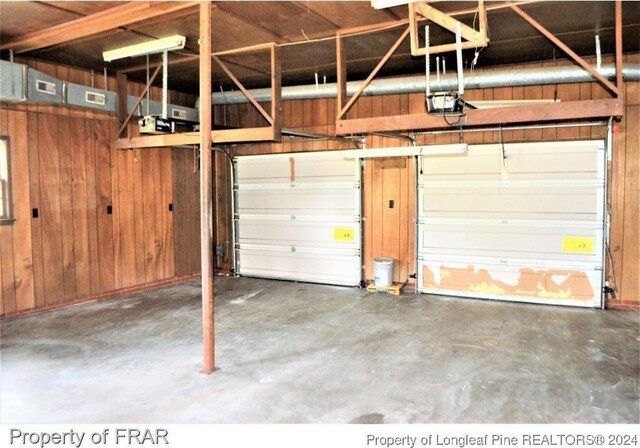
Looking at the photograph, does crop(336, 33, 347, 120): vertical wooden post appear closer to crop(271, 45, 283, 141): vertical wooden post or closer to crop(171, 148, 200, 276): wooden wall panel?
crop(271, 45, 283, 141): vertical wooden post

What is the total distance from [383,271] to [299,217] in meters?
1.77

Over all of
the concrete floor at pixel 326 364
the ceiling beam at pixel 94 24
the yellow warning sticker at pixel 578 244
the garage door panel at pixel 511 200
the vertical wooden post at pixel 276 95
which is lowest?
the concrete floor at pixel 326 364

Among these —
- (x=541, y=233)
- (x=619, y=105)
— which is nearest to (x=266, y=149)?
(x=541, y=233)

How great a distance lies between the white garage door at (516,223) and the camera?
6207 mm

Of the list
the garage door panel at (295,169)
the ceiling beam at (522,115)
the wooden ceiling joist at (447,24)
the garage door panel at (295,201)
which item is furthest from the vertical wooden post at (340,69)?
the garage door panel at (295,201)

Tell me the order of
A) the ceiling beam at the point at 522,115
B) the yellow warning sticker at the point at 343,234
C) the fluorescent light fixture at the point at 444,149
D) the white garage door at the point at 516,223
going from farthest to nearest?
the yellow warning sticker at the point at 343,234 < the white garage door at the point at 516,223 < the fluorescent light fixture at the point at 444,149 < the ceiling beam at the point at 522,115

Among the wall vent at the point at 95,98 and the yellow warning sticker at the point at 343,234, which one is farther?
the yellow warning sticker at the point at 343,234

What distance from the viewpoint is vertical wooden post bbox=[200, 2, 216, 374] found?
398 centimetres

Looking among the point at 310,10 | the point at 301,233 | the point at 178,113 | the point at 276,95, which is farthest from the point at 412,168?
the point at 178,113

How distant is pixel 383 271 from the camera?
23.5 feet

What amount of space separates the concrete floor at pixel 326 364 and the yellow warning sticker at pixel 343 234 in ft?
4.80

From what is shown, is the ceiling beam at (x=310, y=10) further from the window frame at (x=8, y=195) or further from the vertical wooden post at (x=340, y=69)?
the window frame at (x=8, y=195)

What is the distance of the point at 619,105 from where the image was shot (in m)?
3.90

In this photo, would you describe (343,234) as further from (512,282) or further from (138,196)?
(138,196)
